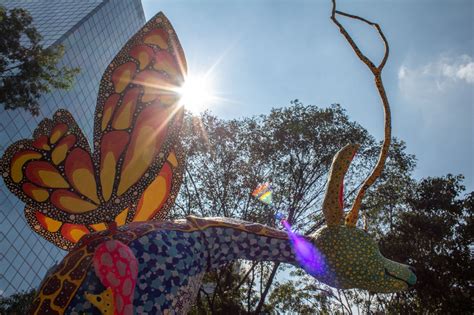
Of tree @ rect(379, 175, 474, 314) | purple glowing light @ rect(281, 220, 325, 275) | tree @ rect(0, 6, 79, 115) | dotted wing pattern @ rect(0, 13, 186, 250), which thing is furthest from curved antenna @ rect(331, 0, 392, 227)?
tree @ rect(379, 175, 474, 314)

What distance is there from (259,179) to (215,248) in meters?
9.02

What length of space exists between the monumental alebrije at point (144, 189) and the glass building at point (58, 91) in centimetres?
2335

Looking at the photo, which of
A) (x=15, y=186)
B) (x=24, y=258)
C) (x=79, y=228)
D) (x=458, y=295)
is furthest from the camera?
(x=24, y=258)

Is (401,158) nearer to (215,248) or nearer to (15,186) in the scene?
(215,248)

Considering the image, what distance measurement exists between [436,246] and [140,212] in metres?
12.0

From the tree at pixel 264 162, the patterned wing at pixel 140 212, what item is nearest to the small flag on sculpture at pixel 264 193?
the tree at pixel 264 162

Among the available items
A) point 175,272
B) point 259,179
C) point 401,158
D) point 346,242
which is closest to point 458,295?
point 401,158

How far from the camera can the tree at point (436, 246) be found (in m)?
12.3

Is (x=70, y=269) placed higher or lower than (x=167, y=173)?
lower

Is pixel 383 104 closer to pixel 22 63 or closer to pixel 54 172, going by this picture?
pixel 54 172

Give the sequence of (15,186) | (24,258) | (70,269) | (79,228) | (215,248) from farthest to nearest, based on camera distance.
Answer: (24,258) < (79,228) < (215,248) < (15,186) < (70,269)

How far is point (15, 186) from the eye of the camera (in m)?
3.23

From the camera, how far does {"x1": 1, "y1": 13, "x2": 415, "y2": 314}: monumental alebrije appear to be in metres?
3.12

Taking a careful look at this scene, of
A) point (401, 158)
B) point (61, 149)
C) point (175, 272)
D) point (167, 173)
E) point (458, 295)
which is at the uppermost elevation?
point (401, 158)
